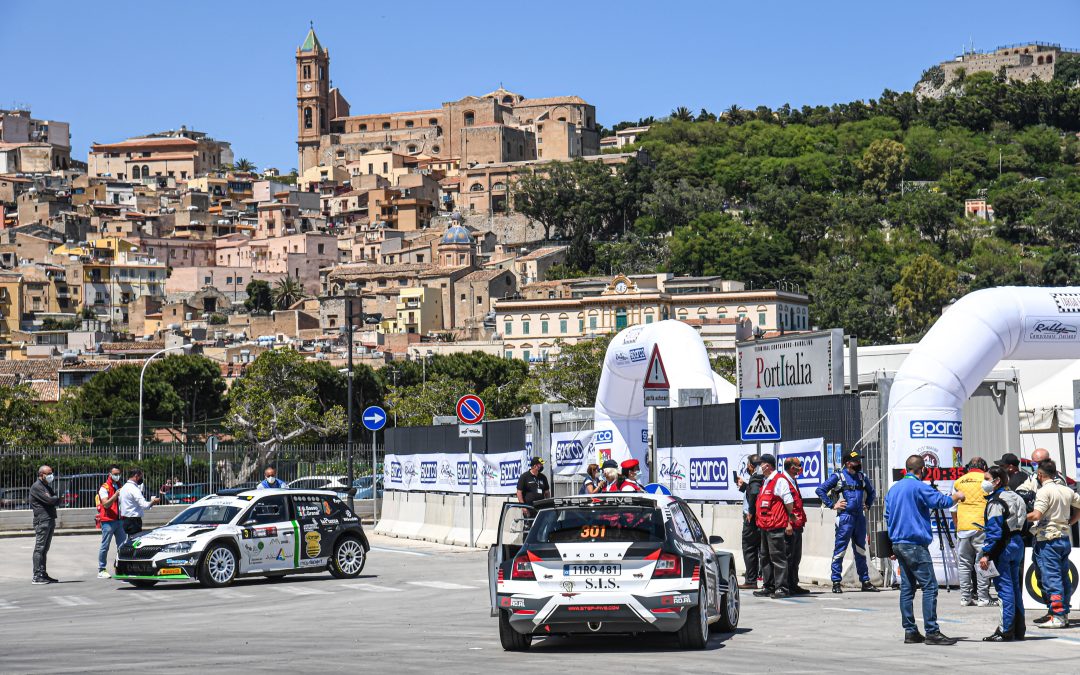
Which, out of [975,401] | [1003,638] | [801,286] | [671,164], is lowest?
[1003,638]

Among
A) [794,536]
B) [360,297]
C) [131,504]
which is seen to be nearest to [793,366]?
[794,536]

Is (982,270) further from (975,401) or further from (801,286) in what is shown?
(975,401)

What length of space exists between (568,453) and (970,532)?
11782 millimetres

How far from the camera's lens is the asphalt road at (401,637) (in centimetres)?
1303

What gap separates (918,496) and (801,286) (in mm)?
139744

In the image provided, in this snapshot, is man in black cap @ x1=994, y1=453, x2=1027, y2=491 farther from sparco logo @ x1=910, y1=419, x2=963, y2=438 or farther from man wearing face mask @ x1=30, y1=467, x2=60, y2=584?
man wearing face mask @ x1=30, y1=467, x2=60, y2=584

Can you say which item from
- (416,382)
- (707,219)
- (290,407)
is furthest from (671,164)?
(290,407)

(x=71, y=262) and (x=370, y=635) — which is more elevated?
(x=71, y=262)

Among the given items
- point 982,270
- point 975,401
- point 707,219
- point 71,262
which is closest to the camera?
point 975,401

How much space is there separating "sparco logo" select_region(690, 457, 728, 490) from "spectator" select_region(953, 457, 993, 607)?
18.0ft

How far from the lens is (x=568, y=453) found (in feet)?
94.1

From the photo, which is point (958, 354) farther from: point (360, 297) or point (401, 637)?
point (360, 297)

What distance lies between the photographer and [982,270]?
151m

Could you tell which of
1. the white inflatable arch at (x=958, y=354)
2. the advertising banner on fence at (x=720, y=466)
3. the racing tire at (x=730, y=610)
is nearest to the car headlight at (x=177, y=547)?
the advertising banner on fence at (x=720, y=466)
